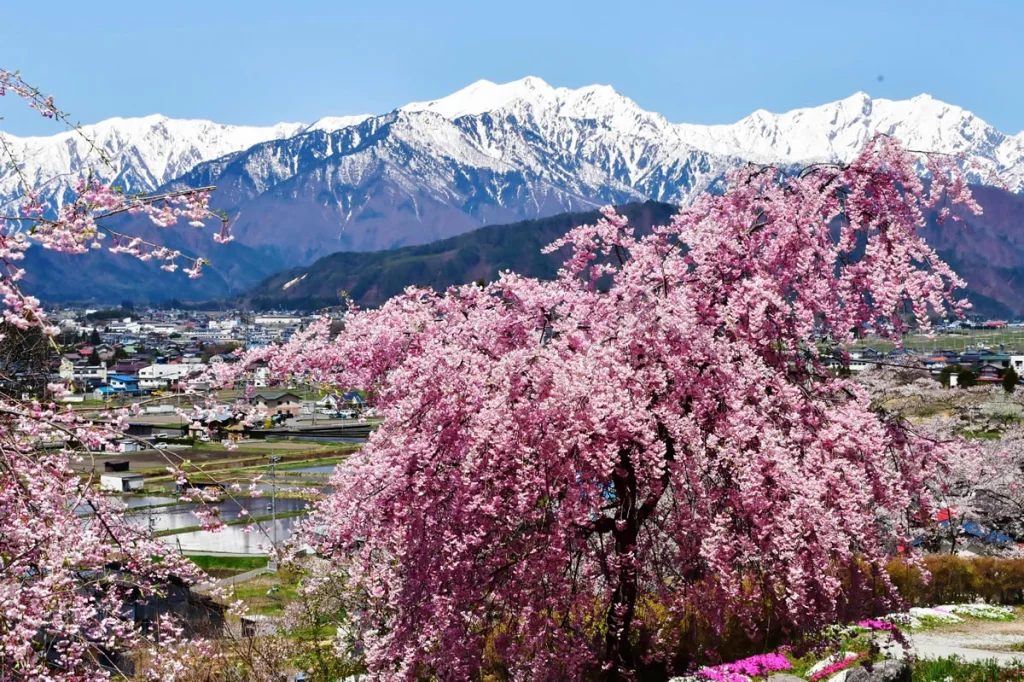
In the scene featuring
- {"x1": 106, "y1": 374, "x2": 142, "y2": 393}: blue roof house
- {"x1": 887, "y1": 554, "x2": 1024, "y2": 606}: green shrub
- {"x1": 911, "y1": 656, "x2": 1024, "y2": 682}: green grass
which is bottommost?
{"x1": 106, "y1": 374, "x2": 142, "y2": 393}: blue roof house

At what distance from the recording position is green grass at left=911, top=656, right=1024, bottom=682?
1410cm

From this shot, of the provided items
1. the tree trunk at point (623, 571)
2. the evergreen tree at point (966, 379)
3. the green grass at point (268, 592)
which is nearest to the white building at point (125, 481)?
the green grass at point (268, 592)

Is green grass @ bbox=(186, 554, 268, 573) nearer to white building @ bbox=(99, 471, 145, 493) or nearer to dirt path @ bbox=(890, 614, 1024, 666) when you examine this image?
white building @ bbox=(99, 471, 145, 493)

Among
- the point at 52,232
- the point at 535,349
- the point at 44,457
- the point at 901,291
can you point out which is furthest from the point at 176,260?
the point at 901,291

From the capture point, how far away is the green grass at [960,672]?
14102mm

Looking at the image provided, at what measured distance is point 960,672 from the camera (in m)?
14.6

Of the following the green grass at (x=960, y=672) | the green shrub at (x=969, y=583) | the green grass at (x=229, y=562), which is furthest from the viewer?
the green grass at (x=229, y=562)

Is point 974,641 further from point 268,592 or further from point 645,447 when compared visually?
point 268,592

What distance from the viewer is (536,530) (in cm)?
1164

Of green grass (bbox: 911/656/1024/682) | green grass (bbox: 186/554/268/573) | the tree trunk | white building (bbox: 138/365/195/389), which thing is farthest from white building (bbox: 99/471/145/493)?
green grass (bbox: 911/656/1024/682)

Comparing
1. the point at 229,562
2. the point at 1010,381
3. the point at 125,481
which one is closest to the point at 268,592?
the point at 229,562

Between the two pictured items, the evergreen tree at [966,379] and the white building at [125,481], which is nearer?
the white building at [125,481]

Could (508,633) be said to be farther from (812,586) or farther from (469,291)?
(469,291)

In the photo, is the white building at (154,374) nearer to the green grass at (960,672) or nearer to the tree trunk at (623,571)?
the tree trunk at (623,571)
